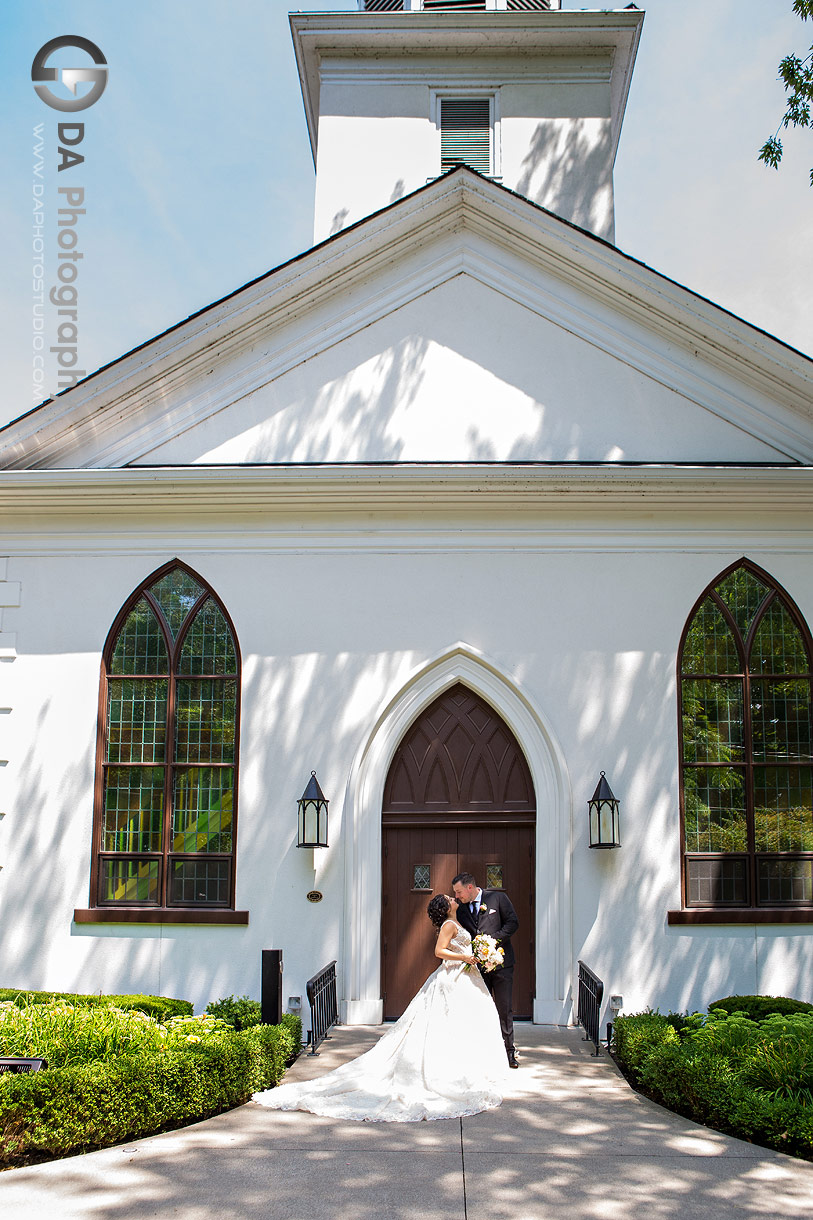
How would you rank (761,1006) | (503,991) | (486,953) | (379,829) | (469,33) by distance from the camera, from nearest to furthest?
(486,953) → (503,991) → (761,1006) → (379,829) → (469,33)

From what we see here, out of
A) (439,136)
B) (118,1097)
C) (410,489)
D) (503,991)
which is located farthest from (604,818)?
(439,136)

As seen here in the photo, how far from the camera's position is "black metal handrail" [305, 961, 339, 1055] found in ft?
31.0

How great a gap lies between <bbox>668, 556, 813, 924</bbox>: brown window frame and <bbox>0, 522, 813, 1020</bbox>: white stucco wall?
126 millimetres

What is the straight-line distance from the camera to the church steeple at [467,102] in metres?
16.7

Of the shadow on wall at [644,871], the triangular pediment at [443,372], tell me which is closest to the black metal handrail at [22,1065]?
the shadow on wall at [644,871]

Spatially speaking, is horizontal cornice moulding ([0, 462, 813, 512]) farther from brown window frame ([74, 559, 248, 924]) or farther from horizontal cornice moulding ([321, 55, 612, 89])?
horizontal cornice moulding ([321, 55, 612, 89])

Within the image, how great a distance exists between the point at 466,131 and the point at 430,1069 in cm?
1490

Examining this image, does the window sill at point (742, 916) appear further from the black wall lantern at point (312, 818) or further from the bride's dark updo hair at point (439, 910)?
the black wall lantern at point (312, 818)

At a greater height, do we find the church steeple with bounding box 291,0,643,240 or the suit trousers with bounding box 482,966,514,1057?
the church steeple with bounding box 291,0,643,240

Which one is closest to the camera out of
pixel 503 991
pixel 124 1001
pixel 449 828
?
pixel 503 991

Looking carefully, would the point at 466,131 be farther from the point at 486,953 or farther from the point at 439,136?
the point at 486,953

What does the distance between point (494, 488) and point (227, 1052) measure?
21.3 feet

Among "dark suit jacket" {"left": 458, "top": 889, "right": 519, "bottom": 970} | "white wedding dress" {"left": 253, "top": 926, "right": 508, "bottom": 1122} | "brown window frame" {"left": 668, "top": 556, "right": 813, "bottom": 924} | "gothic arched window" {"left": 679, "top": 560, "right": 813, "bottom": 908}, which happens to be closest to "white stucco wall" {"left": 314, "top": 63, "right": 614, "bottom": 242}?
"brown window frame" {"left": 668, "top": 556, "right": 813, "bottom": 924}

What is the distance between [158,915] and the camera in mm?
11016
